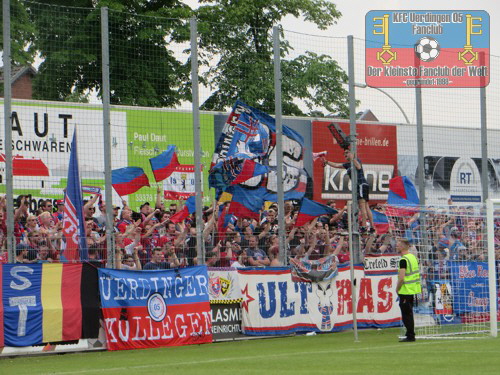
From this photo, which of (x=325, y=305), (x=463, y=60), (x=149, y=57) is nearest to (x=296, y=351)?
(x=325, y=305)

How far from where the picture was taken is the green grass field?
13.4m

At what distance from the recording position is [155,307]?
19.7m

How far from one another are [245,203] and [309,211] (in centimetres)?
173

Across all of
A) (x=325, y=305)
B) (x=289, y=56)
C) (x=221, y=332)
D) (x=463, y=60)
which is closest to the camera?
(x=221, y=332)

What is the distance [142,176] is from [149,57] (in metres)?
3.25

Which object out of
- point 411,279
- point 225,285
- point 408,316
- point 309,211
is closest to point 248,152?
point 309,211

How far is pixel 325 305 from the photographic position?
2244 centimetres

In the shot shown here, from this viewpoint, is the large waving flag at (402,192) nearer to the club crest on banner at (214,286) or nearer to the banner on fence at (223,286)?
the banner on fence at (223,286)

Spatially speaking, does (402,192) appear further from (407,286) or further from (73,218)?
(73,218)

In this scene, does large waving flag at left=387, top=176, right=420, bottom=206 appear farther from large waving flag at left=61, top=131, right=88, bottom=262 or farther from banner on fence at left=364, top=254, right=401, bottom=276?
large waving flag at left=61, top=131, right=88, bottom=262

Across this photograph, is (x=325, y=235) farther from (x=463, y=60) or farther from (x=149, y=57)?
(x=463, y=60)

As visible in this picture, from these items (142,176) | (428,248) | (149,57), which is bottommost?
(428,248)

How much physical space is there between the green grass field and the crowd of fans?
198cm

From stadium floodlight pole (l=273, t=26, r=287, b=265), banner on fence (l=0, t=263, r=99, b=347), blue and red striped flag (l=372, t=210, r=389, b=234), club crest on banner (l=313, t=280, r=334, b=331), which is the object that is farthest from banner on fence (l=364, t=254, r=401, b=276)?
banner on fence (l=0, t=263, r=99, b=347)
